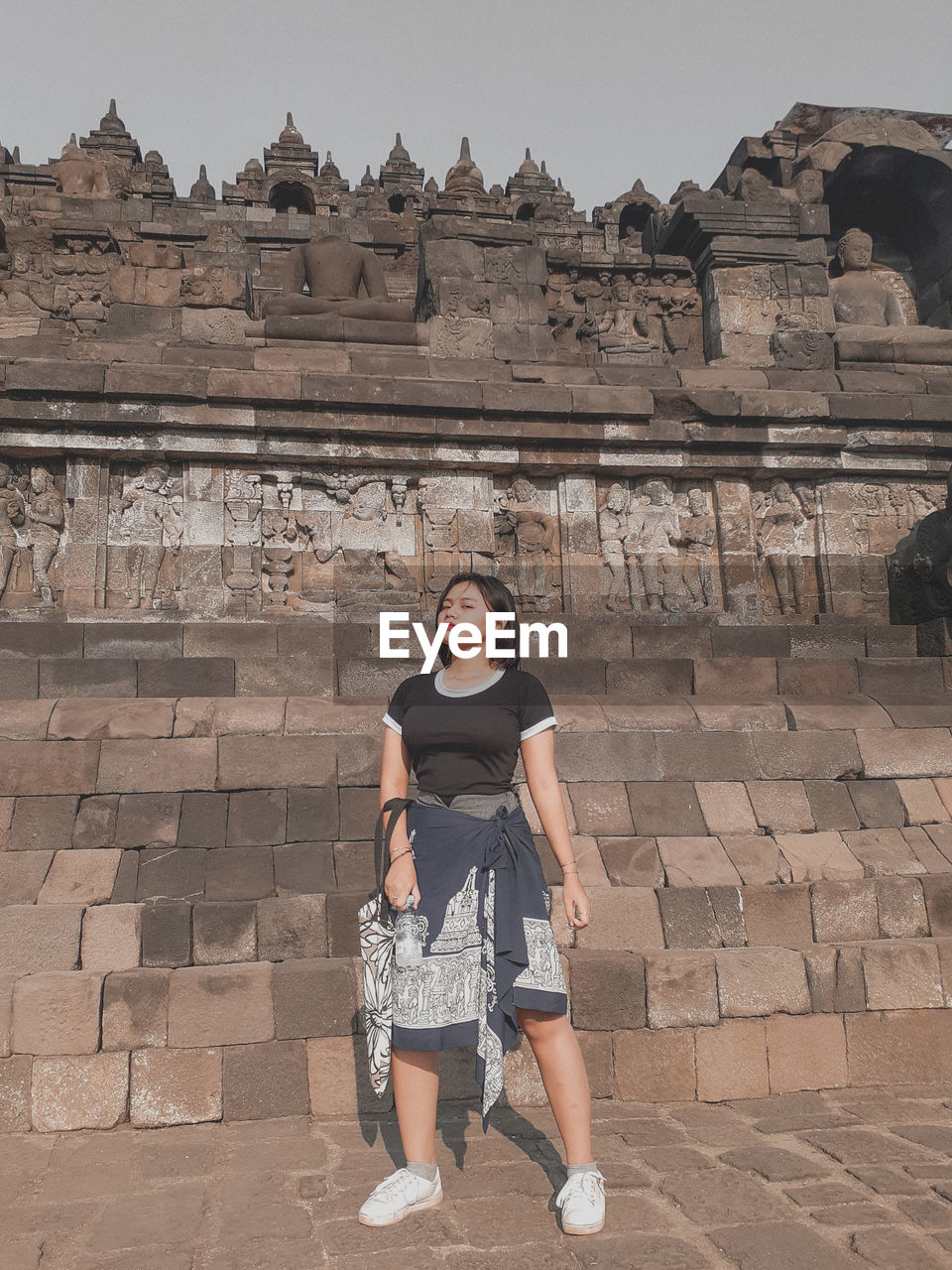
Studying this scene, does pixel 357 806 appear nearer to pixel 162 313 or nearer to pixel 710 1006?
pixel 710 1006

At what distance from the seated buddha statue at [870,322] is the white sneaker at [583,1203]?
1172cm

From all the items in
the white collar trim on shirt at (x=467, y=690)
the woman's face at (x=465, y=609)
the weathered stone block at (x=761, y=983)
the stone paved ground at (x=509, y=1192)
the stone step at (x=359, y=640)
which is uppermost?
the stone step at (x=359, y=640)

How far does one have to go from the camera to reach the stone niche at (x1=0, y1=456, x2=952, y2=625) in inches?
396

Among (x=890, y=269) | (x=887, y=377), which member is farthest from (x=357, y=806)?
(x=890, y=269)

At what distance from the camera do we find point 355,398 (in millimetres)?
10320

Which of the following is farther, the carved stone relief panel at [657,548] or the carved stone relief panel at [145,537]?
the carved stone relief panel at [657,548]

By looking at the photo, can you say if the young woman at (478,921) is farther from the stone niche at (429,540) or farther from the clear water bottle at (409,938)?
the stone niche at (429,540)

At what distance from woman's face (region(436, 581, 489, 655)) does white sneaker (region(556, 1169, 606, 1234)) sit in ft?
6.00

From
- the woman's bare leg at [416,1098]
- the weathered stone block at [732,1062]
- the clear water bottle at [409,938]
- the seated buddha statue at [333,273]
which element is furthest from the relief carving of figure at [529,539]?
the woman's bare leg at [416,1098]

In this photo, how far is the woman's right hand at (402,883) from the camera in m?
3.35

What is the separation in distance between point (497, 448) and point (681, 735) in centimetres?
505

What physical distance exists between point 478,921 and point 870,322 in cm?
1329

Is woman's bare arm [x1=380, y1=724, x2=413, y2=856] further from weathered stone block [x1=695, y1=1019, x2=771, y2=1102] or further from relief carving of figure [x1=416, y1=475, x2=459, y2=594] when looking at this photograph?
relief carving of figure [x1=416, y1=475, x2=459, y2=594]

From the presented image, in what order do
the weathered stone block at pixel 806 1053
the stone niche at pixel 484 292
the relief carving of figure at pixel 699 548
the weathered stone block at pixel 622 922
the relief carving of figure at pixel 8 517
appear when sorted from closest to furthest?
1. the weathered stone block at pixel 806 1053
2. the weathered stone block at pixel 622 922
3. the relief carving of figure at pixel 8 517
4. the relief carving of figure at pixel 699 548
5. the stone niche at pixel 484 292
